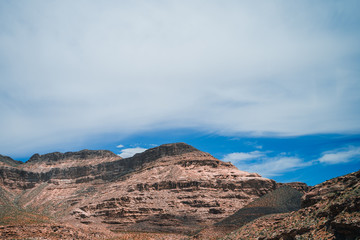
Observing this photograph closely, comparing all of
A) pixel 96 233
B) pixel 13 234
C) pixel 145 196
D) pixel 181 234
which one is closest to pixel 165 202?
pixel 145 196

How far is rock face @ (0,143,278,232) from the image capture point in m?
79.6

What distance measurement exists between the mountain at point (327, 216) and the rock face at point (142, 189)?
47909mm

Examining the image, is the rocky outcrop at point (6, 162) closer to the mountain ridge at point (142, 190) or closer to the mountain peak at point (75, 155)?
the mountain ridge at point (142, 190)

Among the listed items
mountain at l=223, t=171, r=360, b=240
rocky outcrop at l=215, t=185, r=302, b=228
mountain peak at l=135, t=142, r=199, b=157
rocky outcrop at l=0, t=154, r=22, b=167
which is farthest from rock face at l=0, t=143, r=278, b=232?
mountain at l=223, t=171, r=360, b=240

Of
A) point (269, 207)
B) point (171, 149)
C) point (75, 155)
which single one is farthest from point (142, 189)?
point (75, 155)

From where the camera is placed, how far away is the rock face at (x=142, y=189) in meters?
79.6

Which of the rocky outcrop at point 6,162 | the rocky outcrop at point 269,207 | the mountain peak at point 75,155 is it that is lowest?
the rocky outcrop at point 269,207

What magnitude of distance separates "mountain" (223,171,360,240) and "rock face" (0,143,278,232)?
47909mm

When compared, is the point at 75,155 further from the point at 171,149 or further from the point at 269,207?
the point at 269,207

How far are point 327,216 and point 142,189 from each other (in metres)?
80.2

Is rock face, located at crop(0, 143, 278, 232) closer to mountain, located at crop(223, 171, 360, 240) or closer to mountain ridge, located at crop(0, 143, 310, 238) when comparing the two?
mountain ridge, located at crop(0, 143, 310, 238)

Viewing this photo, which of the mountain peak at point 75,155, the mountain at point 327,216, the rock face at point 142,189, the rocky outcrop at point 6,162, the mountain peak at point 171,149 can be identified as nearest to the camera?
the mountain at point 327,216

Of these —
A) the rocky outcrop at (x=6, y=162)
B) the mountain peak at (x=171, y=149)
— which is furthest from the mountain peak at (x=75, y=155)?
the mountain peak at (x=171, y=149)

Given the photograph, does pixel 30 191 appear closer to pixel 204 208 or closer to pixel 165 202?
pixel 165 202
